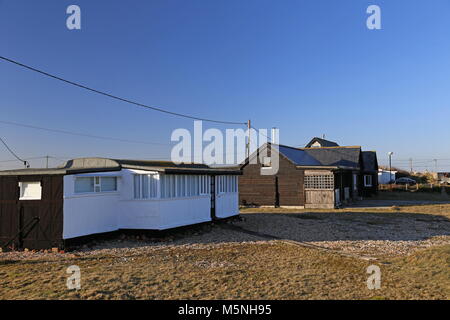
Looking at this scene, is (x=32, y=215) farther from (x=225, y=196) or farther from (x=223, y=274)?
(x=225, y=196)

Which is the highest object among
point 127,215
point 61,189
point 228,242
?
point 61,189

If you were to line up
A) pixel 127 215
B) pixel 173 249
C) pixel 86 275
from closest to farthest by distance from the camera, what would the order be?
pixel 86 275 → pixel 173 249 → pixel 127 215

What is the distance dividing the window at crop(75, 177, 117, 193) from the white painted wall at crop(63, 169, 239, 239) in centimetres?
18

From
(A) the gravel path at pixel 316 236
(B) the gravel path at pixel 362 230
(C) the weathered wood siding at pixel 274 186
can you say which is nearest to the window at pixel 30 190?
(A) the gravel path at pixel 316 236

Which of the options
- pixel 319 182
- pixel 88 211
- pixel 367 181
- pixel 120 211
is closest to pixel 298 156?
pixel 319 182

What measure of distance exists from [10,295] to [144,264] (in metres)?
3.00

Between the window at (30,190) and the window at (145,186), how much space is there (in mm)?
3138

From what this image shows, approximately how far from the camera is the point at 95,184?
11789 mm

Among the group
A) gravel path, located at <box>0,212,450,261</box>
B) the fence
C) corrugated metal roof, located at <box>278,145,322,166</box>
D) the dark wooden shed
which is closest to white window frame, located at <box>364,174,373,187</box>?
the fence

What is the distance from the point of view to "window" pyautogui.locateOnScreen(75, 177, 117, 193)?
36.8 ft

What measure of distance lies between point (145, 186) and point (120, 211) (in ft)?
4.49
